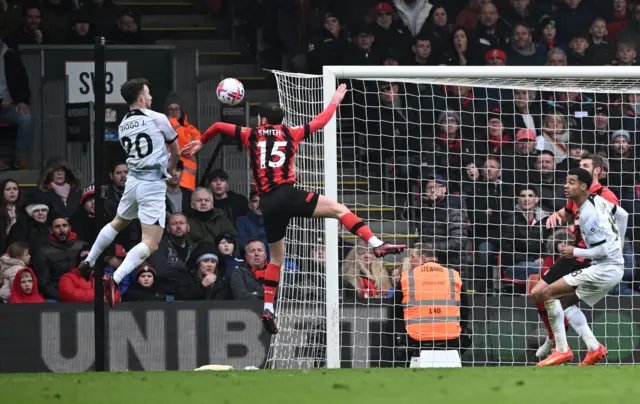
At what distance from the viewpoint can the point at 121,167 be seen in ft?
50.6

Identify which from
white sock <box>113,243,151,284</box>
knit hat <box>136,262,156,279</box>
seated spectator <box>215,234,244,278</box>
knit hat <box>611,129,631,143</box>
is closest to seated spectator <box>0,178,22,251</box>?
knit hat <box>136,262,156,279</box>

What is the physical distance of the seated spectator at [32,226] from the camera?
48.4ft

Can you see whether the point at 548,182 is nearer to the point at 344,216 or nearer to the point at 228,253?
the point at 228,253

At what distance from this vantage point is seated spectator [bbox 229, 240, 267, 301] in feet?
46.8

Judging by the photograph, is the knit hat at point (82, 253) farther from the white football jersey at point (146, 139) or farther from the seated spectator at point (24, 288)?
the white football jersey at point (146, 139)

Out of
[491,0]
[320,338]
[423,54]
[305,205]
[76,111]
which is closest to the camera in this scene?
[305,205]

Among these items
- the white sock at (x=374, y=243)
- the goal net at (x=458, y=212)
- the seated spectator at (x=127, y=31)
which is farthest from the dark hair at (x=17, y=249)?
the white sock at (x=374, y=243)

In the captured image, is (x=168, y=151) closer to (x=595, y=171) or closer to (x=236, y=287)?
(x=236, y=287)

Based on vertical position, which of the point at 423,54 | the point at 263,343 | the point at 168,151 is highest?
the point at 423,54

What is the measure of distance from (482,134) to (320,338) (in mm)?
3299

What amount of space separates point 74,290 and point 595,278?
5253 millimetres

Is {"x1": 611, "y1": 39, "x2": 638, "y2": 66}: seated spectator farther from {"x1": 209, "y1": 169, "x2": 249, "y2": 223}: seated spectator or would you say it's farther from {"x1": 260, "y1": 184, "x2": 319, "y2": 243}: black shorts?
{"x1": 260, "y1": 184, "x2": 319, "y2": 243}: black shorts

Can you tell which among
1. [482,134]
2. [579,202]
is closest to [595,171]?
[579,202]

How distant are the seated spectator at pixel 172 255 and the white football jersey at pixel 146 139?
2379 mm
